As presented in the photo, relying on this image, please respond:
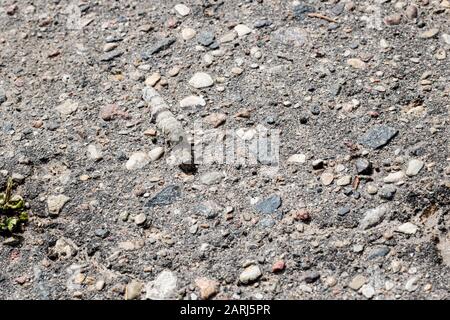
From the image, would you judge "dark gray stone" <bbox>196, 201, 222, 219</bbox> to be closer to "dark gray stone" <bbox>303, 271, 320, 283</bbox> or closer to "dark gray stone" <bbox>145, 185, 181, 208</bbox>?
"dark gray stone" <bbox>145, 185, 181, 208</bbox>

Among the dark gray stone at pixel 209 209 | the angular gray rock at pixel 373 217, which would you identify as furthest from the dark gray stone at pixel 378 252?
the dark gray stone at pixel 209 209

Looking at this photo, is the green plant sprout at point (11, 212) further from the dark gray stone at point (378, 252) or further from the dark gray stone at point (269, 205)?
the dark gray stone at point (378, 252)

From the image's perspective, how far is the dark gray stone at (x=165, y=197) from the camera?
10.3 feet

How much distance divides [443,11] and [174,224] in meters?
2.06

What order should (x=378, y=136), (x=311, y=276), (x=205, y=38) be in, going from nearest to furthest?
1. (x=311, y=276)
2. (x=378, y=136)
3. (x=205, y=38)

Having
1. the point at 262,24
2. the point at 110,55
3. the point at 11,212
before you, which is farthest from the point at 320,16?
the point at 11,212

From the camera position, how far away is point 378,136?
3217mm

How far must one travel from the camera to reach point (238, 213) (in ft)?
10.0

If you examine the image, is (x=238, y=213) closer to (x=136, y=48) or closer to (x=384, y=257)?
(x=384, y=257)

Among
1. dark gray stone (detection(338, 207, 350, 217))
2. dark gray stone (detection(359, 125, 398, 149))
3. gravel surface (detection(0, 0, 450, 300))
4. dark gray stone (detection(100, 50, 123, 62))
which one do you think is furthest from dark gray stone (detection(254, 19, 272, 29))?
dark gray stone (detection(338, 207, 350, 217))

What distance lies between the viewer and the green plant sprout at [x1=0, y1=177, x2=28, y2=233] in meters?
3.15

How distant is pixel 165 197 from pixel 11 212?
2.63 feet

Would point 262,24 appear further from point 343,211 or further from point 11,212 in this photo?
point 11,212
